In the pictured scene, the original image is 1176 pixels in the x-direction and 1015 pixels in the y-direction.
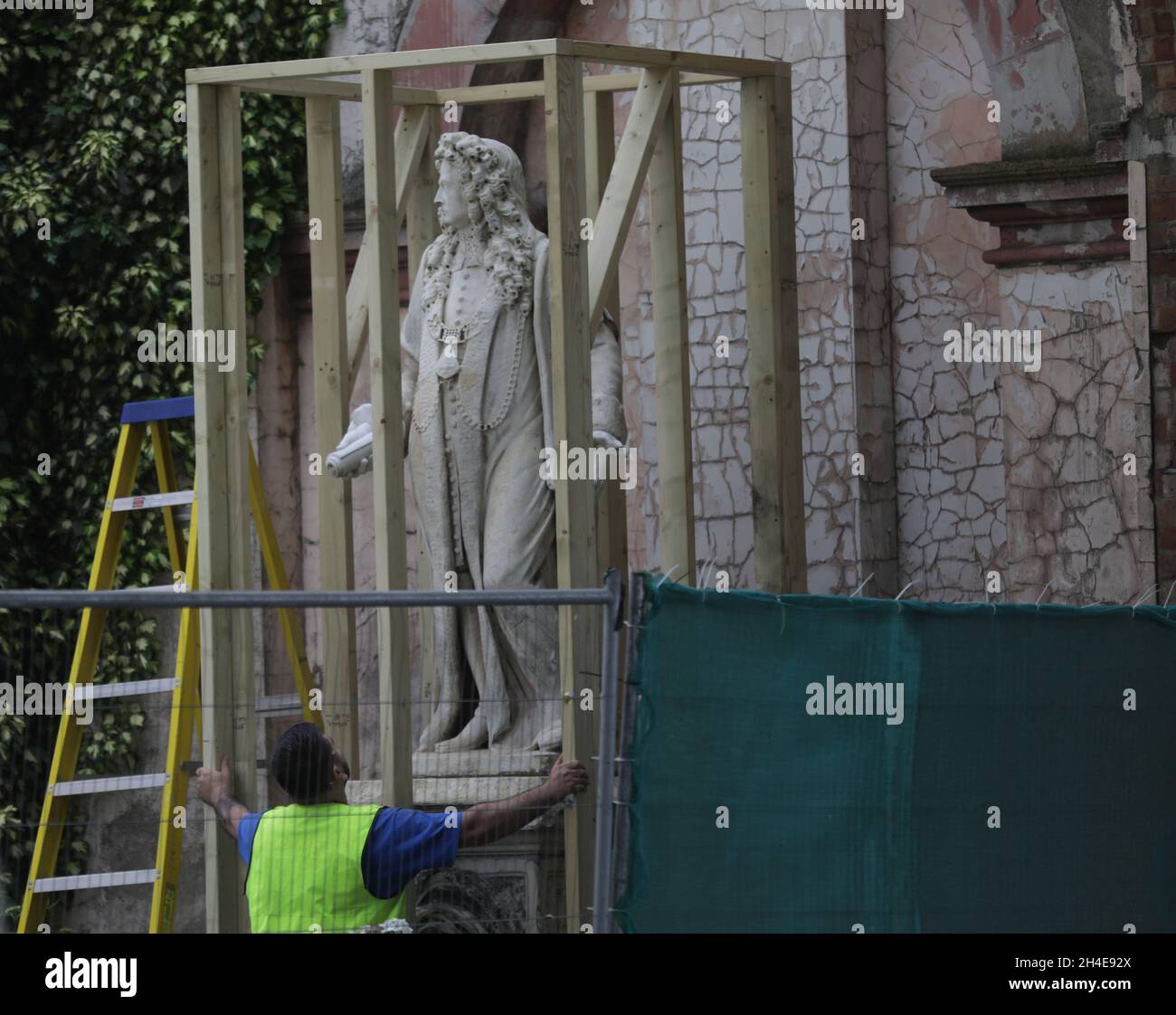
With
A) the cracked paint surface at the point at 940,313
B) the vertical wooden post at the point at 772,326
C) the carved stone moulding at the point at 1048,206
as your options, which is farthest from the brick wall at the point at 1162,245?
the cracked paint surface at the point at 940,313

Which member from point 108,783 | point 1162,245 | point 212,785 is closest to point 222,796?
point 212,785

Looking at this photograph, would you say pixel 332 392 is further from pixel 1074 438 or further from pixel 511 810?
pixel 1074 438

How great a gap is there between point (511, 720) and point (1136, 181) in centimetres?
285

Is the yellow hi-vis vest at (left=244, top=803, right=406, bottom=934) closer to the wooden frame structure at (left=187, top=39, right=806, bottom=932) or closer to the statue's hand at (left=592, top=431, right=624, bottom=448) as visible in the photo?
the wooden frame structure at (left=187, top=39, right=806, bottom=932)

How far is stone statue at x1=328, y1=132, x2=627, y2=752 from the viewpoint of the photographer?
7.25m

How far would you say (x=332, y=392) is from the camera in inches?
294

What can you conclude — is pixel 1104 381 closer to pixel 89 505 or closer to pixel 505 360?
pixel 505 360

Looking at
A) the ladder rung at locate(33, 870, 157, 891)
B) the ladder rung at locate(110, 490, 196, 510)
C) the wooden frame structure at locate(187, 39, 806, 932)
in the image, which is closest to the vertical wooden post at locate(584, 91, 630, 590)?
the wooden frame structure at locate(187, 39, 806, 932)

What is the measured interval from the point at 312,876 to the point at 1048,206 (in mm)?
4180

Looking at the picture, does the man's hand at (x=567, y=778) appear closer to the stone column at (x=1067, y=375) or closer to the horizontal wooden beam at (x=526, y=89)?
the horizontal wooden beam at (x=526, y=89)

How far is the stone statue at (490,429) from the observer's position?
725 centimetres

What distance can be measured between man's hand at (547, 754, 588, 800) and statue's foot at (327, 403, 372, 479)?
1.95m
